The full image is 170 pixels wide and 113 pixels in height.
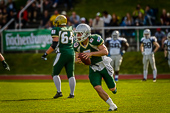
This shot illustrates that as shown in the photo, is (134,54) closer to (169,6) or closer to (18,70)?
(18,70)

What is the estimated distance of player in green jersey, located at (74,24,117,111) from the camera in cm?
765

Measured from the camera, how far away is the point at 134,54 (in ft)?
64.6

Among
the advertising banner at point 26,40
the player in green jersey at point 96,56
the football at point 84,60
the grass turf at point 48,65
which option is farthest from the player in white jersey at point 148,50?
the football at point 84,60

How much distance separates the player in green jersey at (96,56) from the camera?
25.1 feet

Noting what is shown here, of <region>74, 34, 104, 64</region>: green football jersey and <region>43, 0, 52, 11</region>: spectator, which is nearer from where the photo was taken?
<region>74, 34, 104, 64</region>: green football jersey

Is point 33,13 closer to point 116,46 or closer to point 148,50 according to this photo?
point 116,46

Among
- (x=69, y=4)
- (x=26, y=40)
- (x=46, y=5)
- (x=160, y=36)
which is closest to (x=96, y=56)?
(x=160, y=36)

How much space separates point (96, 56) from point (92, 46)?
0.21m

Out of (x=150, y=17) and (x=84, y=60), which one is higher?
(x=150, y=17)

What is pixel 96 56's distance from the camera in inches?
310

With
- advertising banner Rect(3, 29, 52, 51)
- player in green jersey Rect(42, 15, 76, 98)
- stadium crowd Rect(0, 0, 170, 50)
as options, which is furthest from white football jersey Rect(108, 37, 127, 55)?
player in green jersey Rect(42, 15, 76, 98)

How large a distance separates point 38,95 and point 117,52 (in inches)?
225

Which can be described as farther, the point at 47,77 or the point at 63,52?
the point at 47,77

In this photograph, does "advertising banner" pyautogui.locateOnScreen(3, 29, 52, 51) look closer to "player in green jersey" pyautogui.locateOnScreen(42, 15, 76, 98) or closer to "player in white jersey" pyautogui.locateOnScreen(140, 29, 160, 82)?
"player in white jersey" pyautogui.locateOnScreen(140, 29, 160, 82)
